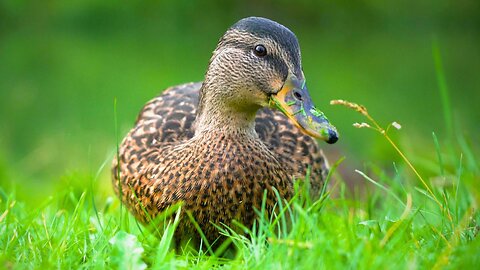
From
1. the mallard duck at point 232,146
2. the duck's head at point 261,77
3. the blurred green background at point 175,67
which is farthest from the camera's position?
the blurred green background at point 175,67

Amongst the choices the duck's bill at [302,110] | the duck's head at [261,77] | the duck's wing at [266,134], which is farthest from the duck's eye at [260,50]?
the duck's wing at [266,134]

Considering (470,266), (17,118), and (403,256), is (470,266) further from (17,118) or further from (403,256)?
(17,118)

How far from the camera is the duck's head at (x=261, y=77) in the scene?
311 cm

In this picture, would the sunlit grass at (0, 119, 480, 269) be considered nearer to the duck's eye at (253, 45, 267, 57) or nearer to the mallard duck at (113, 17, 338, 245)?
the mallard duck at (113, 17, 338, 245)

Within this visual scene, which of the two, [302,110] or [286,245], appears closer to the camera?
[286,245]

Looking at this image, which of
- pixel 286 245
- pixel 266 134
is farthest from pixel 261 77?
pixel 286 245

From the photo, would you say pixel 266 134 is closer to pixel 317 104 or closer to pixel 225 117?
pixel 225 117

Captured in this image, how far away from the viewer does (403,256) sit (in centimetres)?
242

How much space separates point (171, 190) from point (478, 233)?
4.33 ft

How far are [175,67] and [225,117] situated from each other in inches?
676

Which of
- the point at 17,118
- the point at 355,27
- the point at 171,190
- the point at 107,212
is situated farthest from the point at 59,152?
the point at 355,27

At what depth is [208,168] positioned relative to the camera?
3285 millimetres

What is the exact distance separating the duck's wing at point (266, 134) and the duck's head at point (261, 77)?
309mm

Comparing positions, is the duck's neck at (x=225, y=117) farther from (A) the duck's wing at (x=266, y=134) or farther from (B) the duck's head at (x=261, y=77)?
(A) the duck's wing at (x=266, y=134)
